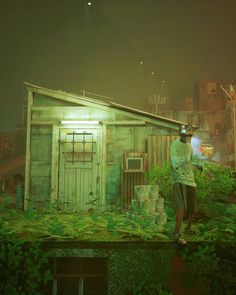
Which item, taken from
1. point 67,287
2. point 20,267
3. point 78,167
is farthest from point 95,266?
point 78,167

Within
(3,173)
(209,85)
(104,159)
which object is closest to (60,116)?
(104,159)

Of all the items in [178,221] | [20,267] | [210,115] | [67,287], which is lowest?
[67,287]

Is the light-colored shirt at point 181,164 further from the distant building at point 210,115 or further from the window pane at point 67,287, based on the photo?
the distant building at point 210,115

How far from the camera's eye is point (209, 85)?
55.2 m

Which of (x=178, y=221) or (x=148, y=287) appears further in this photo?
(x=178, y=221)

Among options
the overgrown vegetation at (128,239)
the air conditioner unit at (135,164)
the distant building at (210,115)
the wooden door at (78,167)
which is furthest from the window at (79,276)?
the distant building at (210,115)

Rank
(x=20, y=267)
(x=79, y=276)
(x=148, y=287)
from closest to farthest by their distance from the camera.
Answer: (x=20, y=267) < (x=148, y=287) < (x=79, y=276)

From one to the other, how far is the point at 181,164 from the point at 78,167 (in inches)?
220

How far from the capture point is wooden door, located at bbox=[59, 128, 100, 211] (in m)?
11.1

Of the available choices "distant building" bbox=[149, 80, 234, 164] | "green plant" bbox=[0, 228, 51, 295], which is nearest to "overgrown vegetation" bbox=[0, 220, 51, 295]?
"green plant" bbox=[0, 228, 51, 295]

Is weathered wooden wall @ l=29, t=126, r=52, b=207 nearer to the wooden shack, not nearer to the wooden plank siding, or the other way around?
the wooden shack

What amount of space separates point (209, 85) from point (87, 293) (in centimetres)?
5351

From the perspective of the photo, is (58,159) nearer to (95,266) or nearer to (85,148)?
(85,148)

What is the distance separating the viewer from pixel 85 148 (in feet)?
37.2
